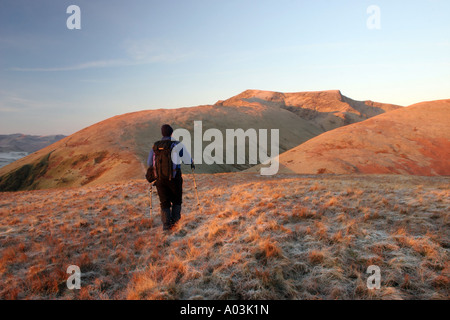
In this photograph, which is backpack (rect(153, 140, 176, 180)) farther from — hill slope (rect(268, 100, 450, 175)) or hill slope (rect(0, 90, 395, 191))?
hill slope (rect(0, 90, 395, 191))

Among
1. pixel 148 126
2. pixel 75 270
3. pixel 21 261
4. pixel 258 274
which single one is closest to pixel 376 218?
pixel 258 274

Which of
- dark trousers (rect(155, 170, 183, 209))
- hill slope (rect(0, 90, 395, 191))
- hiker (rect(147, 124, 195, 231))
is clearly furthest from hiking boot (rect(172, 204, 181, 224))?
hill slope (rect(0, 90, 395, 191))

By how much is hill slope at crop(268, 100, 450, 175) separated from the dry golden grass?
80.0ft

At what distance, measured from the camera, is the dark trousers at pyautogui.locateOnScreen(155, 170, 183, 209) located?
22.6 feet

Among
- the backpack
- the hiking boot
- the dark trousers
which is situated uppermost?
the backpack

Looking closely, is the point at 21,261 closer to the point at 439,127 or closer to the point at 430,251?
the point at 430,251

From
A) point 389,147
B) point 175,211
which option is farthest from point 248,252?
point 389,147

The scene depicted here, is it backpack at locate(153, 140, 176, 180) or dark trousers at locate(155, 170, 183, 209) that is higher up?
backpack at locate(153, 140, 176, 180)

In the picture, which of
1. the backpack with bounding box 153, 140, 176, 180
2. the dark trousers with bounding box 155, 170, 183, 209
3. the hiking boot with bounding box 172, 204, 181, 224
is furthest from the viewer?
the hiking boot with bounding box 172, 204, 181, 224

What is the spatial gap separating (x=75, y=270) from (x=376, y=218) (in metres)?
8.29

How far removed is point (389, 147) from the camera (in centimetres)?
3556

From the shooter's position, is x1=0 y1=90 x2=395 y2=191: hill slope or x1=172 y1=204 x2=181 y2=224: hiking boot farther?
x1=0 y1=90 x2=395 y2=191: hill slope

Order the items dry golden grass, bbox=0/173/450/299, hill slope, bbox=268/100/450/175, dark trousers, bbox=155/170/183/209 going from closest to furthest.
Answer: dry golden grass, bbox=0/173/450/299 → dark trousers, bbox=155/170/183/209 → hill slope, bbox=268/100/450/175

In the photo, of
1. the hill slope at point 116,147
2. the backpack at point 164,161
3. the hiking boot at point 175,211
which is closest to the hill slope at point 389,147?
the hill slope at point 116,147
